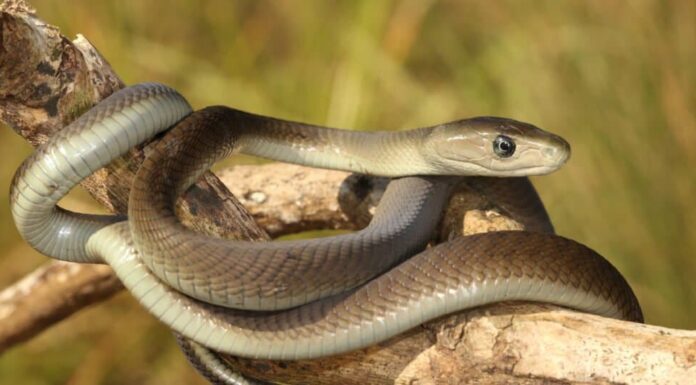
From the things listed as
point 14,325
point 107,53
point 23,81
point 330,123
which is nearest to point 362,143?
point 23,81

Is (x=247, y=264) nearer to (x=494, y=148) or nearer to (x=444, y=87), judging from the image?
(x=494, y=148)

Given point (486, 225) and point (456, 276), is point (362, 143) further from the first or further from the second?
point (456, 276)

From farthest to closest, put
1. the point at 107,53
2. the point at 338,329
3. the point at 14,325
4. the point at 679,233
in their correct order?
1. the point at 107,53
2. the point at 679,233
3. the point at 14,325
4. the point at 338,329

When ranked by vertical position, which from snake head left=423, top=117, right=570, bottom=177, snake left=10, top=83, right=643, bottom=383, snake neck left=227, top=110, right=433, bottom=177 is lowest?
snake left=10, top=83, right=643, bottom=383

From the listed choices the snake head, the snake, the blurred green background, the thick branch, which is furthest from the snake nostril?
the blurred green background

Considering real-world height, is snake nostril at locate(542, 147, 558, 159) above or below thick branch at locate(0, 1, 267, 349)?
above

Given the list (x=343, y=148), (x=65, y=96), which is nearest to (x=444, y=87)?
→ (x=343, y=148)

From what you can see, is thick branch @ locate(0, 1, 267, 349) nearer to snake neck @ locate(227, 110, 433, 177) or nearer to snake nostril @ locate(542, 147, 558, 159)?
snake neck @ locate(227, 110, 433, 177)
